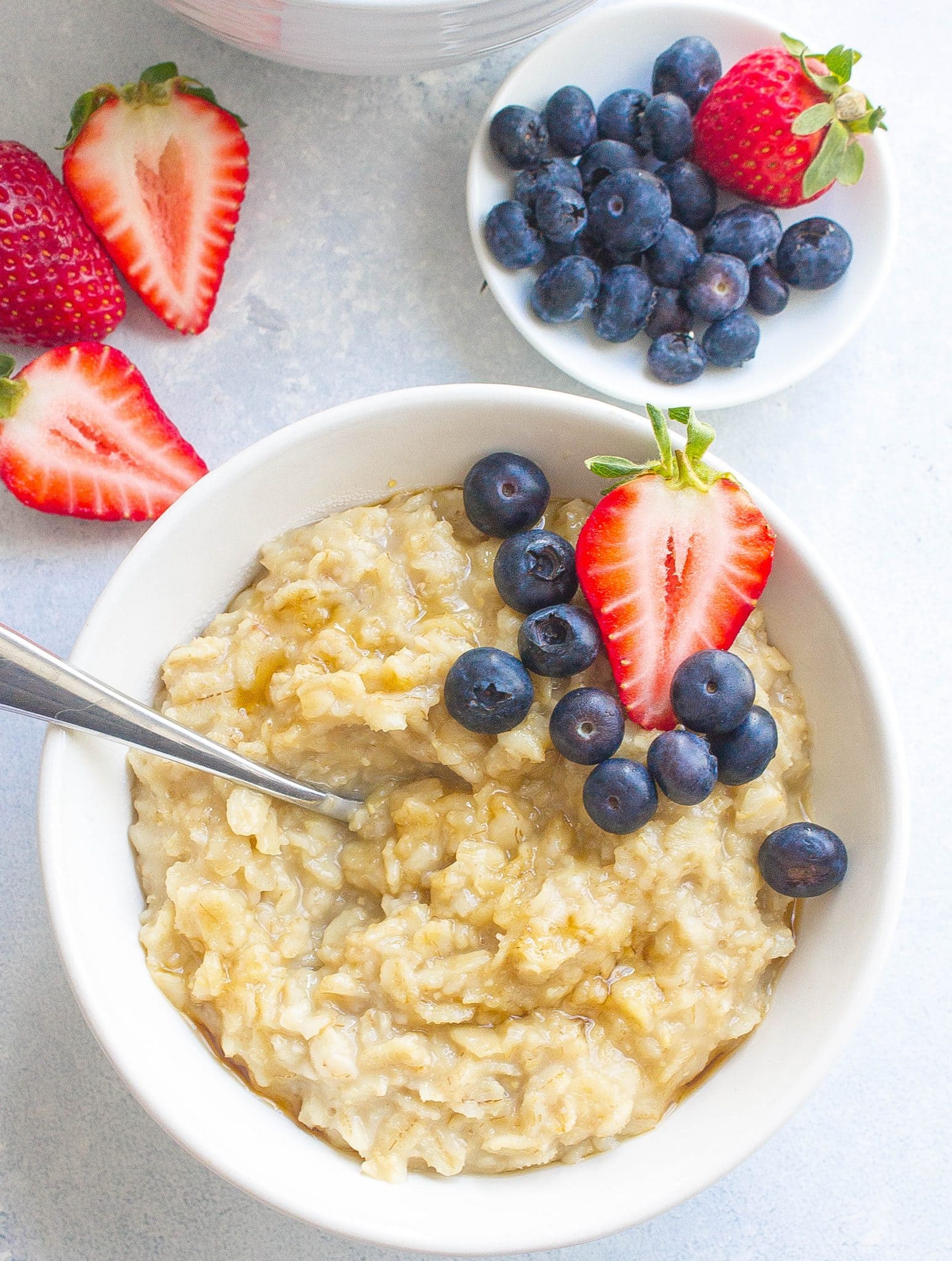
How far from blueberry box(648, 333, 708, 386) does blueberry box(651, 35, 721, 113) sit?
486 mm

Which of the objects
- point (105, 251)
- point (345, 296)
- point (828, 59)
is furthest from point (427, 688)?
point (828, 59)

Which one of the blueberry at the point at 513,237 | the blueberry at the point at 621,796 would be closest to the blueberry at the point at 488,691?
the blueberry at the point at 621,796

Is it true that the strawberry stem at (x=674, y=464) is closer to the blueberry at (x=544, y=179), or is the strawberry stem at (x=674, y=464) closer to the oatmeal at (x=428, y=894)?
the oatmeal at (x=428, y=894)

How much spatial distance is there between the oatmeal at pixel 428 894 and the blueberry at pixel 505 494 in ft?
0.23

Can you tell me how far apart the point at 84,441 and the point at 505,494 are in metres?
0.88

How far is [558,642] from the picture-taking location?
1.85m

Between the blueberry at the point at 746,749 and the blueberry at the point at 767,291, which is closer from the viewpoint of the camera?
the blueberry at the point at 746,749

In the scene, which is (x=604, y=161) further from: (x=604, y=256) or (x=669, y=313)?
(x=669, y=313)

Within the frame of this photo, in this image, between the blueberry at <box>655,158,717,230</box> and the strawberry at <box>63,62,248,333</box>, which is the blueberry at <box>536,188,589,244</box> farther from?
the strawberry at <box>63,62,248,333</box>

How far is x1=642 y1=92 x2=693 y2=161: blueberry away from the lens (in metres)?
2.34

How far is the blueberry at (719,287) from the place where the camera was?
2.32 m

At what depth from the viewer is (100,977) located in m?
1.87

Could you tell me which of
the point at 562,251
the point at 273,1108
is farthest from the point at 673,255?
the point at 273,1108

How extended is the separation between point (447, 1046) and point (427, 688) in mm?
549
